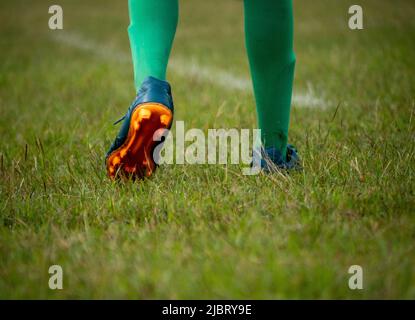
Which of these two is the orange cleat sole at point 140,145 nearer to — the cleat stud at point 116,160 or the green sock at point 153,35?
the cleat stud at point 116,160

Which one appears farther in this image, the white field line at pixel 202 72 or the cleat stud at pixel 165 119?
the white field line at pixel 202 72

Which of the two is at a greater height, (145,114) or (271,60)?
(271,60)

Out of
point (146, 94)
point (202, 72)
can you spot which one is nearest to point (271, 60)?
point (146, 94)

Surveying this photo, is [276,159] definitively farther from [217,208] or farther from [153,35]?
[153,35]

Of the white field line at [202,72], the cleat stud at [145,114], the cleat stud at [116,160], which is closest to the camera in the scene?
the cleat stud at [145,114]

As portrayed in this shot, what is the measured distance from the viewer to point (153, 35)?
5.84 ft

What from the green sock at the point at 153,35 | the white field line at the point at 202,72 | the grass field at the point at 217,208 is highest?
the white field line at the point at 202,72

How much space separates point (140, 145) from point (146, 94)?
154 mm

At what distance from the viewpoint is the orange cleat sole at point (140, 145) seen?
1615 millimetres

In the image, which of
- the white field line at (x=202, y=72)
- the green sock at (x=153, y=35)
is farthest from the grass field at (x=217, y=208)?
the green sock at (x=153, y=35)

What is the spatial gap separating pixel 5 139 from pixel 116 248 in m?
1.54

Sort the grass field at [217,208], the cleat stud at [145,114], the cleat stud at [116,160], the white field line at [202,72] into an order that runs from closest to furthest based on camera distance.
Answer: the grass field at [217,208], the cleat stud at [145,114], the cleat stud at [116,160], the white field line at [202,72]

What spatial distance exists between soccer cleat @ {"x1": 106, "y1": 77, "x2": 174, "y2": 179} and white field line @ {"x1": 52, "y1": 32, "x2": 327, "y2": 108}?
4.80 feet
